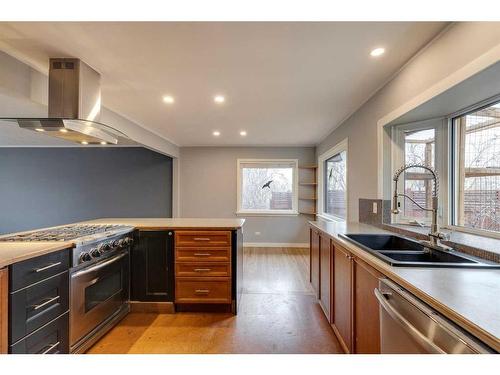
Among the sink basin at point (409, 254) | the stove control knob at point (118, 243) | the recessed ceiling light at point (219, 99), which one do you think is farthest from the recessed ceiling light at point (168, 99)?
the sink basin at point (409, 254)

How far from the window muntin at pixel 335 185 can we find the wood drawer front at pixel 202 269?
7.73 feet

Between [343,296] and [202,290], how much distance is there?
141cm

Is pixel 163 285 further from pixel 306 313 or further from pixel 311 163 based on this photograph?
pixel 311 163

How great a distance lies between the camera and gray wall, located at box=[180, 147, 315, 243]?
18.3 feet

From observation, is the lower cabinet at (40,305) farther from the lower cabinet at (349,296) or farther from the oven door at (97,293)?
the lower cabinet at (349,296)

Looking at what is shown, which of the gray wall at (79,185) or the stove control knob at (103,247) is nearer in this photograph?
the stove control knob at (103,247)

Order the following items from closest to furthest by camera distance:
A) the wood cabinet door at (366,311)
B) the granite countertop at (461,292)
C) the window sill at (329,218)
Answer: the granite countertop at (461,292), the wood cabinet door at (366,311), the window sill at (329,218)

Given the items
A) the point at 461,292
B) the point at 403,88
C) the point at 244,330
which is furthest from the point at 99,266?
the point at 403,88

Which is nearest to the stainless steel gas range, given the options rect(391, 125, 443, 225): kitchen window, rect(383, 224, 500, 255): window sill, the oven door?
the oven door

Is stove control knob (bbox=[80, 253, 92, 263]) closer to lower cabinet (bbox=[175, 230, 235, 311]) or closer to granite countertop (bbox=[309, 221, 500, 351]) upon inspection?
lower cabinet (bbox=[175, 230, 235, 311])

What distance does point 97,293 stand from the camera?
198cm

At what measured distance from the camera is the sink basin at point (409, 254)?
Result: 3.85 ft

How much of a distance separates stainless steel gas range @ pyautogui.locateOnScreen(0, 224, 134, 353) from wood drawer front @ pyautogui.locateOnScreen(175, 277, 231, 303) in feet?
1.79
